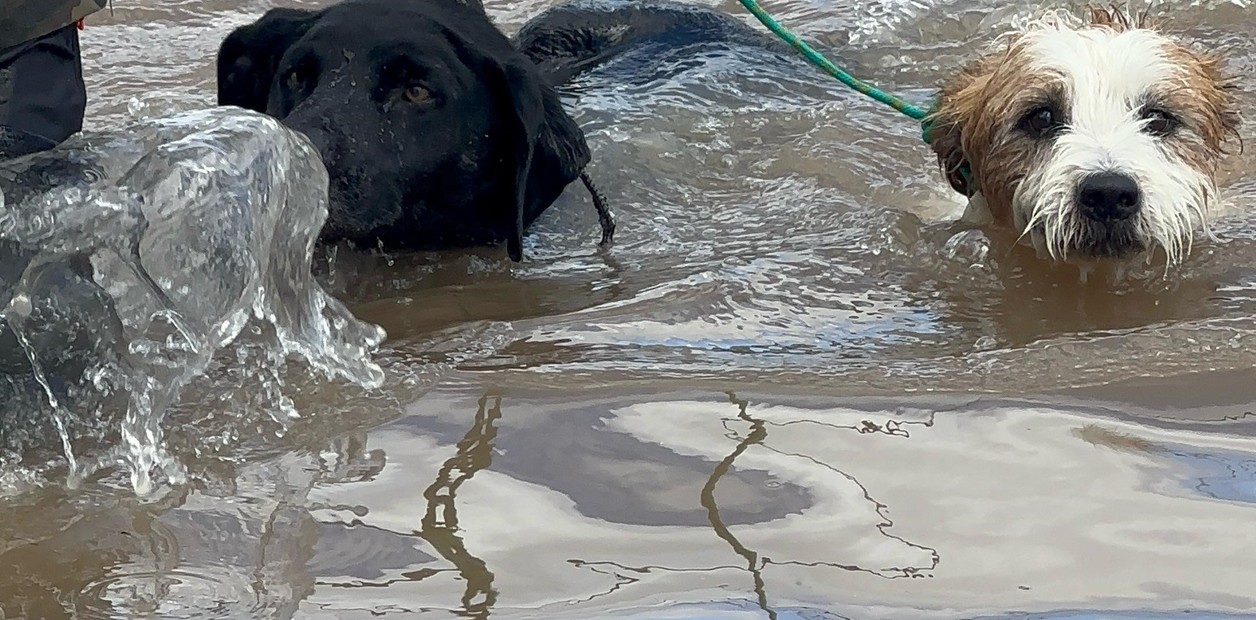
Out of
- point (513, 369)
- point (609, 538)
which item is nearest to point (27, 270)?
point (513, 369)

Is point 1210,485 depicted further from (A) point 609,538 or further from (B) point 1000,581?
(A) point 609,538

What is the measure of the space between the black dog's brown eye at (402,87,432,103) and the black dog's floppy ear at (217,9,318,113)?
49 centimetres

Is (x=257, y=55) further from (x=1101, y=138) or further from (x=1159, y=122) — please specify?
(x=1159, y=122)

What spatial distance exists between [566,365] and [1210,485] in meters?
1.40

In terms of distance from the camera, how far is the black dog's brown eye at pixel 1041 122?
4008 mm

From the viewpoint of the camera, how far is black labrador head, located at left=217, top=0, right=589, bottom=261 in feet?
13.0

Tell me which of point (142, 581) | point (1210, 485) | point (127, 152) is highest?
point (127, 152)

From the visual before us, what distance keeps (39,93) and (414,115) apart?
1314 mm

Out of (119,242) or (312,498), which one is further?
(119,242)

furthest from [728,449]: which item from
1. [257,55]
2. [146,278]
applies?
[257,55]

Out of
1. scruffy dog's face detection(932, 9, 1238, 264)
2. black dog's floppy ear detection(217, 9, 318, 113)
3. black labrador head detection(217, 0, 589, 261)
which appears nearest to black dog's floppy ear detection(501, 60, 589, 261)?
black labrador head detection(217, 0, 589, 261)

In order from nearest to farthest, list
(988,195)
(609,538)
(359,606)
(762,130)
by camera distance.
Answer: (359,606) < (609,538) < (988,195) < (762,130)

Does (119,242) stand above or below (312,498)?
above

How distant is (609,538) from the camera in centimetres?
261
